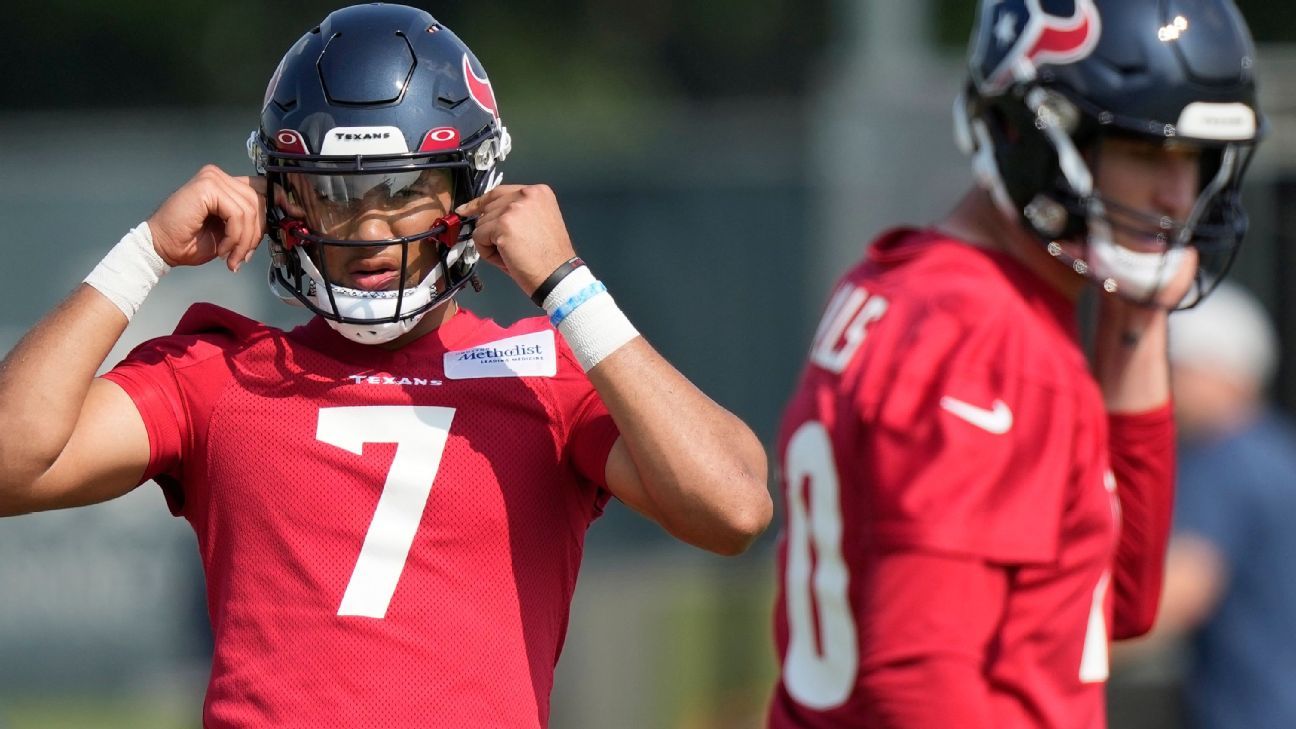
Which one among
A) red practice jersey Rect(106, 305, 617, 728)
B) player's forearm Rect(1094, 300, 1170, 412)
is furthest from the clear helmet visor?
player's forearm Rect(1094, 300, 1170, 412)

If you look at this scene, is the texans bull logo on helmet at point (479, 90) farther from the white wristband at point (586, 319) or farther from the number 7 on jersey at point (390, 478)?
the number 7 on jersey at point (390, 478)

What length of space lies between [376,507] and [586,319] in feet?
1.51

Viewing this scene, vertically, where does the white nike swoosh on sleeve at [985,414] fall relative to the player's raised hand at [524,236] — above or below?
below

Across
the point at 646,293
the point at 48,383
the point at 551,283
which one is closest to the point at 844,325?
the point at 551,283

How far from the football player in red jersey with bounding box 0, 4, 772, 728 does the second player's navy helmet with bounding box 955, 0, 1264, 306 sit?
0.81m

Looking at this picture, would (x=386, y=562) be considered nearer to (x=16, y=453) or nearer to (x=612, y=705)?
(x=16, y=453)

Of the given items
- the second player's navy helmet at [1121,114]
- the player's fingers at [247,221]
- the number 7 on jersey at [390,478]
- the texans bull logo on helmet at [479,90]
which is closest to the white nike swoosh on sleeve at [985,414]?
the second player's navy helmet at [1121,114]

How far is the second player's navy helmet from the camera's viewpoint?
3357 mm

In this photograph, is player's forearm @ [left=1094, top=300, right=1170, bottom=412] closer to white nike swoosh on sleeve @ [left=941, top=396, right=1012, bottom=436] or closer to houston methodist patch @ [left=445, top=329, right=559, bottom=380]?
white nike swoosh on sleeve @ [left=941, top=396, right=1012, bottom=436]

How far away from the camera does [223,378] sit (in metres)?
3.10

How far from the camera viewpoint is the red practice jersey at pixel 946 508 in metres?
3.03

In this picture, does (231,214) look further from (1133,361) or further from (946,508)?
(1133,361)

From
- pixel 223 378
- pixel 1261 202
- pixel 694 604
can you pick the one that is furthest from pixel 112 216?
pixel 223 378

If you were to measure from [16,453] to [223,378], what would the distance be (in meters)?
0.37
